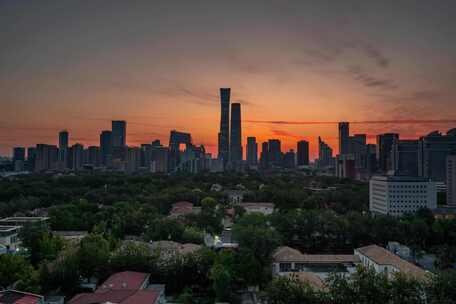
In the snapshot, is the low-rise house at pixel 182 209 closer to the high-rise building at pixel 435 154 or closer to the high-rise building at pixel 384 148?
the high-rise building at pixel 435 154

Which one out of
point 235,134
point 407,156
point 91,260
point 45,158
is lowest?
point 91,260

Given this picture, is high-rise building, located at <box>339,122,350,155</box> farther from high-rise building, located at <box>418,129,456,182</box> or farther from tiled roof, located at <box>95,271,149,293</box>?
tiled roof, located at <box>95,271,149,293</box>

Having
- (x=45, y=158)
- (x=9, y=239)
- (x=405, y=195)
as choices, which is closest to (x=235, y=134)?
(x=45, y=158)

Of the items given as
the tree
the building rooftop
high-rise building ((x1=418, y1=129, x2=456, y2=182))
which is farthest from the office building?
the building rooftop

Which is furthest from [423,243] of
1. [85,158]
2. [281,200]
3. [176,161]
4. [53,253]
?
[85,158]

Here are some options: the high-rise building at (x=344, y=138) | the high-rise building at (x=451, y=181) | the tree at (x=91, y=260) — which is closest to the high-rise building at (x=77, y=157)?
the high-rise building at (x=344, y=138)

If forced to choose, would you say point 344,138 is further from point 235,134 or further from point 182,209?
point 182,209
